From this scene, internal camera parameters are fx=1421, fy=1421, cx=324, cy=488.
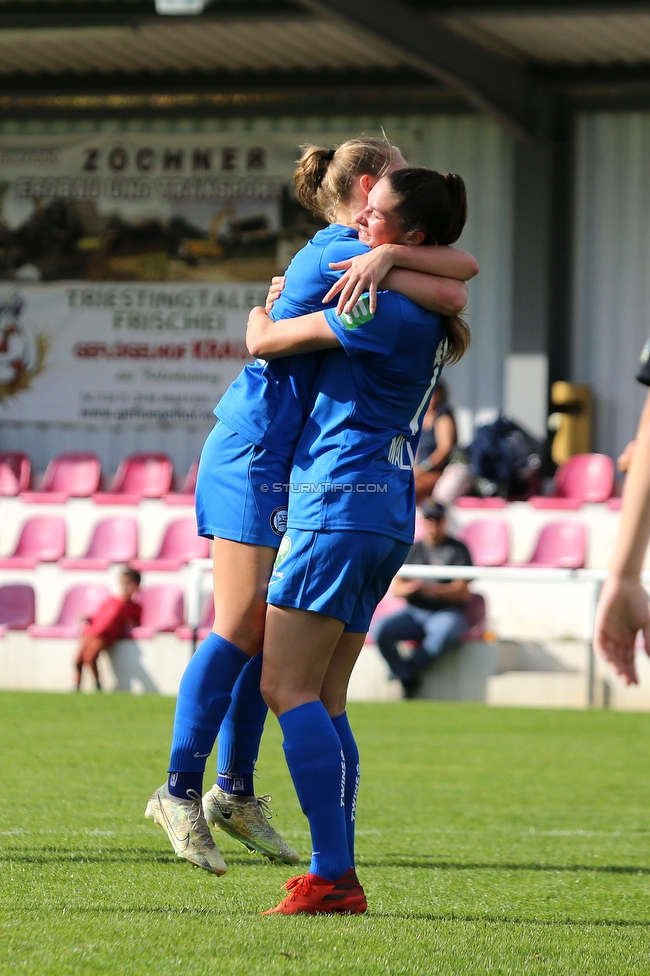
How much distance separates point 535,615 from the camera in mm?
10617

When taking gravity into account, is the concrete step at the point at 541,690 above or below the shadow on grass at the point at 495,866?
below

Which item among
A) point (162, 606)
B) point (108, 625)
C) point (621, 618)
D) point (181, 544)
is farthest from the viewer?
point (181, 544)

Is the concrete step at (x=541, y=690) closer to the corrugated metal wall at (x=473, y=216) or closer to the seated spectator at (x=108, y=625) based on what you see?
the seated spectator at (x=108, y=625)

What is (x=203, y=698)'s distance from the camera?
10.6 feet

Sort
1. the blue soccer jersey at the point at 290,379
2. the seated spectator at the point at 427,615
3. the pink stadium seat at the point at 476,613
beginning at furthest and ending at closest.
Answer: the pink stadium seat at the point at 476,613 < the seated spectator at the point at 427,615 < the blue soccer jersey at the point at 290,379

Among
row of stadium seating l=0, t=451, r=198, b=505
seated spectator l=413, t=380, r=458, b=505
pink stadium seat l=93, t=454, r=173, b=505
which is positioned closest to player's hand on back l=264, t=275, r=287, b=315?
seated spectator l=413, t=380, r=458, b=505

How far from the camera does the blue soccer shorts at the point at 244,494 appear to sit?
10.5 ft

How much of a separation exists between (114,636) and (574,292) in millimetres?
6444

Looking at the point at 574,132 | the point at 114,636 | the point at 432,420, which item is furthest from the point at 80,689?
the point at 574,132

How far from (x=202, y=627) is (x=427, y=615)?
1.83 m

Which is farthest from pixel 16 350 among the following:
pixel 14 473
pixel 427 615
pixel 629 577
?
pixel 629 577

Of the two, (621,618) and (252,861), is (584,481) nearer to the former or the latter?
(252,861)

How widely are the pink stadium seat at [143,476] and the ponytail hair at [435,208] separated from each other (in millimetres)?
11033

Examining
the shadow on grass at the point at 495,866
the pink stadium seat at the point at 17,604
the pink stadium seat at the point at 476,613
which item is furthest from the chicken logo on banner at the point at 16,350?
the shadow on grass at the point at 495,866
